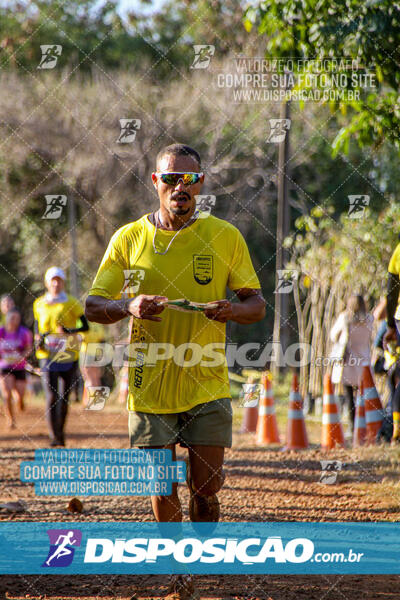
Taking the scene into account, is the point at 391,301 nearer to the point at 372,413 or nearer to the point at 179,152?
the point at 372,413

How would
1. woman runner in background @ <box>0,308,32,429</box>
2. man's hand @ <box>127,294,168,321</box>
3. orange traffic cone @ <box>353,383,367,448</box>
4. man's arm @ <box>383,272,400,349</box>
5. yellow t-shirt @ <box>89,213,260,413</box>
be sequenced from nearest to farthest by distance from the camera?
man's hand @ <box>127,294,168,321</box>
yellow t-shirt @ <box>89,213,260,413</box>
man's arm @ <box>383,272,400,349</box>
orange traffic cone @ <box>353,383,367,448</box>
woman runner in background @ <box>0,308,32,429</box>

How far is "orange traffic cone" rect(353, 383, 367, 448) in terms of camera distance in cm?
926

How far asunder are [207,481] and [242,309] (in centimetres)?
83

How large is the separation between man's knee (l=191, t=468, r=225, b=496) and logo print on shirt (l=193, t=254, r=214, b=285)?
0.90 m

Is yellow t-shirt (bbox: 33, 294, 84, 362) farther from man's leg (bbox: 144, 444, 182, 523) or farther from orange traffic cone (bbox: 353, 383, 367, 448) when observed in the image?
man's leg (bbox: 144, 444, 182, 523)

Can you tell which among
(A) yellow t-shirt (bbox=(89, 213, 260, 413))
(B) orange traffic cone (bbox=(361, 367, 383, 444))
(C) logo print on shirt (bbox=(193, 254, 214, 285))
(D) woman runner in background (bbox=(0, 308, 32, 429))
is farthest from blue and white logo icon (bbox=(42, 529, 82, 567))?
(D) woman runner in background (bbox=(0, 308, 32, 429))

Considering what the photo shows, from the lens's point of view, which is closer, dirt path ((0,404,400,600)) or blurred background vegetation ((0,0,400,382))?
dirt path ((0,404,400,600))

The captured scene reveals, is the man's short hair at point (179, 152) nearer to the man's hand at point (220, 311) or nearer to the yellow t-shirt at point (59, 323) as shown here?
the man's hand at point (220, 311)

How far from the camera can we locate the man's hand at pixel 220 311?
3.88m

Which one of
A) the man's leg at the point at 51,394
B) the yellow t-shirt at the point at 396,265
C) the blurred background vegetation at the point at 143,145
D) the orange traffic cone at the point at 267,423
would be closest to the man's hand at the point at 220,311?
the yellow t-shirt at the point at 396,265

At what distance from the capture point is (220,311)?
3902mm

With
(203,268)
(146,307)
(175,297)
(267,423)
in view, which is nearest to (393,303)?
(203,268)

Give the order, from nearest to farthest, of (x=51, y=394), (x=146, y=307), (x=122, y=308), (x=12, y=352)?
1. (x=146, y=307)
2. (x=122, y=308)
3. (x=51, y=394)
4. (x=12, y=352)

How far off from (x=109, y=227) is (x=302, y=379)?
385 inches
